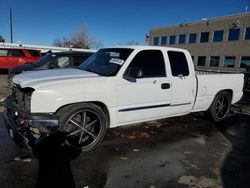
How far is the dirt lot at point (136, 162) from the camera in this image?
3.32 m

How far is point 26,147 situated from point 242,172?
3426 mm

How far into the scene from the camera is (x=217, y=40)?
3306cm

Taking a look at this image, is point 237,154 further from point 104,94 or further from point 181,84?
point 104,94

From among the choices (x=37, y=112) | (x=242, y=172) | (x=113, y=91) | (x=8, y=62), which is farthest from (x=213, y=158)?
(x=8, y=62)

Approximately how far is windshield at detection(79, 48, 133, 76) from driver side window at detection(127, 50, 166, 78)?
0.74 ft

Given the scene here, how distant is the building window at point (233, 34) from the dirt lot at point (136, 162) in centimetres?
2920

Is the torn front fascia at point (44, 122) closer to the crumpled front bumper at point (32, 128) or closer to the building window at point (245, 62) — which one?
the crumpled front bumper at point (32, 128)

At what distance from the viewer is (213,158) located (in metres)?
4.26

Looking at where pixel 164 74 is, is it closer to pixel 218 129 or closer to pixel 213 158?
pixel 213 158

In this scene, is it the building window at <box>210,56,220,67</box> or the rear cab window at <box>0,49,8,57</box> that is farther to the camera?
the building window at <box>210,56,220,67</box>

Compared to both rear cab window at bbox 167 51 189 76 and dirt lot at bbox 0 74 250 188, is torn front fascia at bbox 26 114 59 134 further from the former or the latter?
rear cab window at bbox 167 51 189 76

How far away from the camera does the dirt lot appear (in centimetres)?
332

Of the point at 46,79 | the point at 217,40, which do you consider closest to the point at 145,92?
the point at 46,79

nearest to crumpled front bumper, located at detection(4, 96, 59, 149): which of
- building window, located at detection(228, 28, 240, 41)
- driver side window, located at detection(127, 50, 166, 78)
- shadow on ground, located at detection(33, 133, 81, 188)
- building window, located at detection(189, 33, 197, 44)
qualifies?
shadow on ground, located at detection(33, 133, 81, 188)
